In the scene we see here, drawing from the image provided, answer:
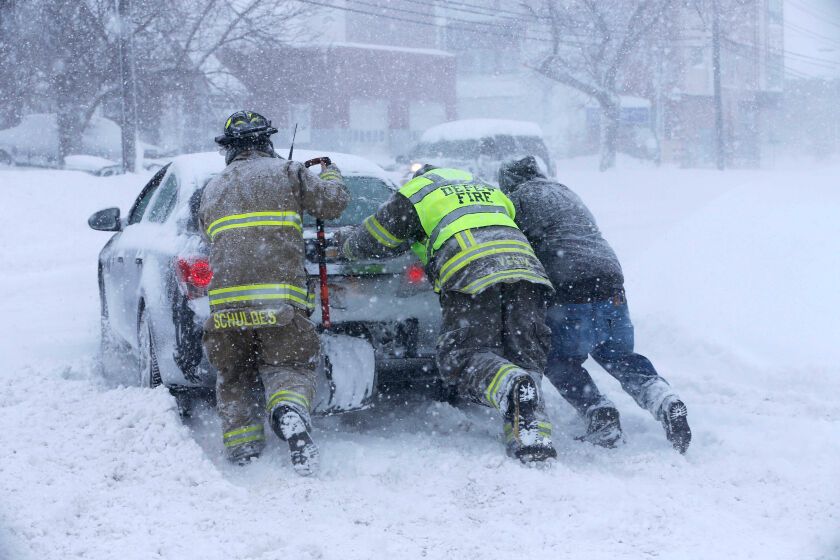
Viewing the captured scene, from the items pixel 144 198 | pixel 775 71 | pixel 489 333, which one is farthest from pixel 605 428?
pixel 775 71

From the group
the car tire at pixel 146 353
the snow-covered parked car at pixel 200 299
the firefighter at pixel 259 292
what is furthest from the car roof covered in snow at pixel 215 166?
the car tire at pixel 146 353

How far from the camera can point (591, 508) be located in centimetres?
358

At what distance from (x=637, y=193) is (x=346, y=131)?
14975 mm

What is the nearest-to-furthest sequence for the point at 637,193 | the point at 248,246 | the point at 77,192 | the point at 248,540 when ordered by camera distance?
the point at 248,540 < the point at 248,246 < the point at 77,192 < the point at 637,193

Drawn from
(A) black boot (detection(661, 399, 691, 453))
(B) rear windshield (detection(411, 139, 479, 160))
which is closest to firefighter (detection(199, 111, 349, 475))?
(A) black boot (detection(661, 399, 691, 453))

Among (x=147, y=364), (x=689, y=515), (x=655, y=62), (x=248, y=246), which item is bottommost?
(x=689, y=515)

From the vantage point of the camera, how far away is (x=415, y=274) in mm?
4883

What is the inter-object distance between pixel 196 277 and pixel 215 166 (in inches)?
38.0

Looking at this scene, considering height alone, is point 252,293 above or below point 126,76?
below

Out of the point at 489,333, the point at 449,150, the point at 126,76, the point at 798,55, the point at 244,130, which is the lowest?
the point at 489,333

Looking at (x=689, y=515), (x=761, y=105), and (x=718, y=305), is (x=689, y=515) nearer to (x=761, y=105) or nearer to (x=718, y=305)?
(x=718, y=305)

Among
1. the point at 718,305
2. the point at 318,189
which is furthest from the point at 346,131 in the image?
the point at 318,189

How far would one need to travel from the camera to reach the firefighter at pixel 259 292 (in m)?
4.27

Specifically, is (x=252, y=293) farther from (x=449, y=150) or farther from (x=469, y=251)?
(x=449, y=150)
